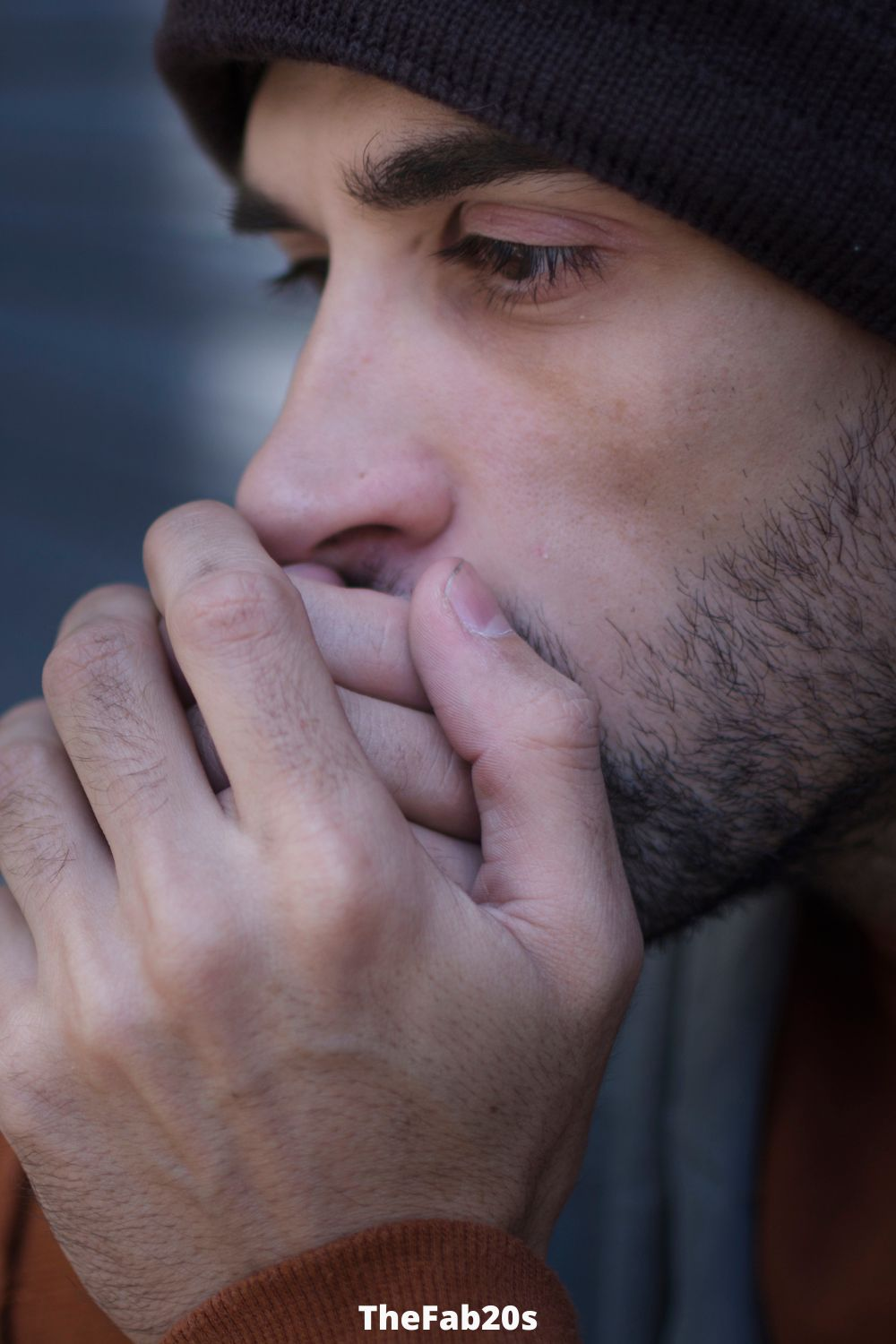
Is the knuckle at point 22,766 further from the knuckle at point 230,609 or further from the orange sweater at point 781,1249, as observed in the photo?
the orange sweater at point 781,1249

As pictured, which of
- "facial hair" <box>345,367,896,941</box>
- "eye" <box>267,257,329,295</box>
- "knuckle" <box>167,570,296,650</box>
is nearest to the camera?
"knuckle" <box>167,570,296,650</box>

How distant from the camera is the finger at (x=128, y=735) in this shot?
1146 millimetres

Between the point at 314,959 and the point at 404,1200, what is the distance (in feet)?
0.92

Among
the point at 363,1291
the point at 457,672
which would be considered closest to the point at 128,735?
the point at 457,672

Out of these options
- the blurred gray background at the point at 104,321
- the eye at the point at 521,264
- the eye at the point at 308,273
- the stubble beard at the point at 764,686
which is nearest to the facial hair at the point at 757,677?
the stubble beard at the point at 764,686

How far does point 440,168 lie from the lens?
1.32 m

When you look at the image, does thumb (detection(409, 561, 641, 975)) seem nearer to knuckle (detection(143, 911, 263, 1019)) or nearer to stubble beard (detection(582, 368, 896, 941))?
stubble beard (detection(582, 368, 896, 941))

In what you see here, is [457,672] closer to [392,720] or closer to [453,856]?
[392,720]

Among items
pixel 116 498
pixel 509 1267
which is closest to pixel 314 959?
pixel 509 1267

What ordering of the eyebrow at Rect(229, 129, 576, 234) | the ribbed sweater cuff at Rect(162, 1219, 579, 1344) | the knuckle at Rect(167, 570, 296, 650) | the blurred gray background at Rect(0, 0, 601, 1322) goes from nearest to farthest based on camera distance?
the ribbed sweater cuff at Rect(162, 1219, 579, 1344)
the knuckle at Rect(167, 570, 296, 650)
the eyebrow at Rect(229, 129, 576, 234)
the blurred gray background at Rect(0, 0, 601, 1322)

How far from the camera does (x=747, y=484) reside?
1373 mm

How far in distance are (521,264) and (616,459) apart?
0.28 metres

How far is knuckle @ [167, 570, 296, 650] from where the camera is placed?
3.78 ft

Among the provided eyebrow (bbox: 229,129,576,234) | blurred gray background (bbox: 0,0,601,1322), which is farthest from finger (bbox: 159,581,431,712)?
blurred gray background (bbox: 0,0,601,1322)
